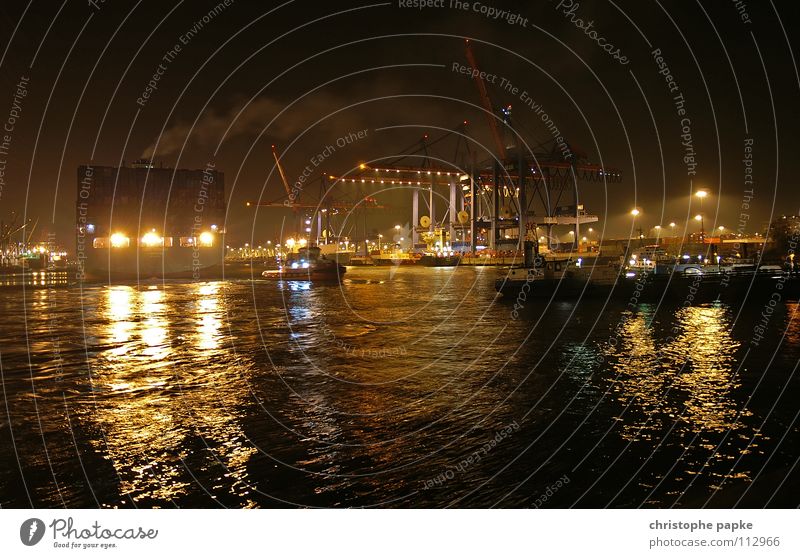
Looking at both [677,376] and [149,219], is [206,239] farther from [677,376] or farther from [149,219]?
[677,376]

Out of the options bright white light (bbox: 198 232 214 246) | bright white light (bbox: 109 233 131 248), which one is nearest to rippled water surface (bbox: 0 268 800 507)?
bright white light (bbox: 109 233 131 248)

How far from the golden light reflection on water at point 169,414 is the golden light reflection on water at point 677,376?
18.2 feet

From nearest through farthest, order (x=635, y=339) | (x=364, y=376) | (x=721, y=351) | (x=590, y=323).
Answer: (x=364, y=376) → (x=721, y=351) → (x=635, y=339) → (x=590, y=323)

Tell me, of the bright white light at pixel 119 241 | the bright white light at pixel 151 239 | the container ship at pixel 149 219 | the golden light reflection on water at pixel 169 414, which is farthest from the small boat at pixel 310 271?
the golden light reflection on water at pixel 169 414

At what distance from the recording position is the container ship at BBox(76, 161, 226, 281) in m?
85.9

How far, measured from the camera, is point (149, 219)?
89.4 m

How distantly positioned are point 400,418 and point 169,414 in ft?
11.8

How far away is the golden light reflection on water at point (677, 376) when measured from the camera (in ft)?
28.9

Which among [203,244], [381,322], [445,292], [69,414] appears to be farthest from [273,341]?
[203,244]

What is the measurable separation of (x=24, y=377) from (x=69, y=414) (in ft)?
13.5

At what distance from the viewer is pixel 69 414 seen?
9.38 metres

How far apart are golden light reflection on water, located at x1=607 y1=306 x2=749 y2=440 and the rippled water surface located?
55mm

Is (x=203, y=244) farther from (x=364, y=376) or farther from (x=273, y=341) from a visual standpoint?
(x=364, y=376)

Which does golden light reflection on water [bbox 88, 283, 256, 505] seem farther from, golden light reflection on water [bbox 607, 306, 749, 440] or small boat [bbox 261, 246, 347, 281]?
small boat [bbox 261, 246, 347, 281]
